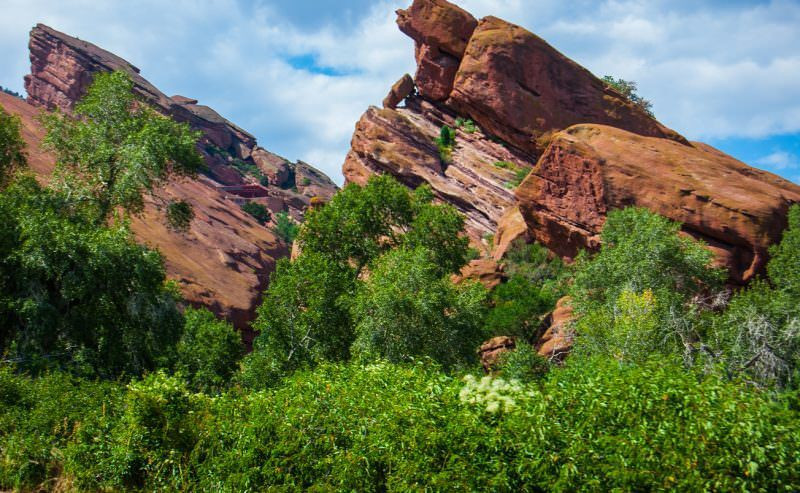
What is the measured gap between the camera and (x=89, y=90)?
19.5m

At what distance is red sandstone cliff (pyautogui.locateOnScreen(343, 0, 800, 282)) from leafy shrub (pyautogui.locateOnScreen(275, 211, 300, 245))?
29.7 metres

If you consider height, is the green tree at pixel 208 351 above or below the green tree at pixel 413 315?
below

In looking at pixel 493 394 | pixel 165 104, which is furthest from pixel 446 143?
pixel 165 104

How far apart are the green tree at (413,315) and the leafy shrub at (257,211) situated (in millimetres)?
73055

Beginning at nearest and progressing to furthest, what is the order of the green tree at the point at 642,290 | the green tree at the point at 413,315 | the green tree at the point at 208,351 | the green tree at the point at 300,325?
the green tree at the point at 413,315, the green tree at the point at 300,325, the green tree at the point at 642,290, the green tree at the point at 208,351

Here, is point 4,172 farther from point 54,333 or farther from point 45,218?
point 54,333

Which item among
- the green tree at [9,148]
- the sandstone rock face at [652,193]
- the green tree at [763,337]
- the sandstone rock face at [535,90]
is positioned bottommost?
the green tree at [9,148]

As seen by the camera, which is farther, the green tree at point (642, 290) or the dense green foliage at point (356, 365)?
the green tree at point (642, 290)

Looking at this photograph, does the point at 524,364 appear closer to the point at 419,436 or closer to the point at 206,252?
the point at 419,436

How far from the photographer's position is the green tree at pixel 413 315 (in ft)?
57.9

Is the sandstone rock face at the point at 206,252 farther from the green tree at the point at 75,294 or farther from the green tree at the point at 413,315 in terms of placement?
the green tree at the point at 413,315

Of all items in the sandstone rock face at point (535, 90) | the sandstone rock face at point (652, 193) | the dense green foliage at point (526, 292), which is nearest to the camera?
the sandstone rock face at point (652, 193)

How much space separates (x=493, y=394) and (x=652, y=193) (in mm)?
28073

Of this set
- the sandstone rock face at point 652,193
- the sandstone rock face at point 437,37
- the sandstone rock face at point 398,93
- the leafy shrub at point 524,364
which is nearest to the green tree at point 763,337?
the leafy shrub at point 524,364
